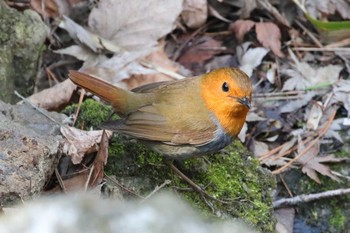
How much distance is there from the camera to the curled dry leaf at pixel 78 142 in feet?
10.8

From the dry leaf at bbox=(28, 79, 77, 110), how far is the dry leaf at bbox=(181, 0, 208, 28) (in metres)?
1.46

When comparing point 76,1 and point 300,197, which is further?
point 76,1

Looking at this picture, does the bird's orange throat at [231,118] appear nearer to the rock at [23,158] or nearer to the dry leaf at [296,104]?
the rock at [23,158]

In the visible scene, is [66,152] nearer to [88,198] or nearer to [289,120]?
[289,120]

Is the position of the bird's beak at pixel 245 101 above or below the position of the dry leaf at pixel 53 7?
above

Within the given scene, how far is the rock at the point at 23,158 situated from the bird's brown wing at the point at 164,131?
0.43 m

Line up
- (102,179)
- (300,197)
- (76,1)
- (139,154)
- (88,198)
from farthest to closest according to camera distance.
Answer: (76,1) → (300,197) → (139,154) → (102,179) → (88,198)

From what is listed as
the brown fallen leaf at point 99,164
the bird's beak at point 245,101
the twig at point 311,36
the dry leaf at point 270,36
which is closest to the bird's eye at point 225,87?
the bird's beak at point 245,101

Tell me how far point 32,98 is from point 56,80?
58cm

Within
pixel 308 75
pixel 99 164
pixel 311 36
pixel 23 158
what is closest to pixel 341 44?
pixel 311 36

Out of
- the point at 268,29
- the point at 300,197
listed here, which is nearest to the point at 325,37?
the point at 268,29

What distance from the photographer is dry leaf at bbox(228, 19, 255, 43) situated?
17.1 ft

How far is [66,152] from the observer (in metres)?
3.32

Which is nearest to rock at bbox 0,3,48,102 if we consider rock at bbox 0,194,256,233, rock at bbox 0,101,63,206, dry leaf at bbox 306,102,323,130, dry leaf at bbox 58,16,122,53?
dry leaf at bbox 58,16,122,53
